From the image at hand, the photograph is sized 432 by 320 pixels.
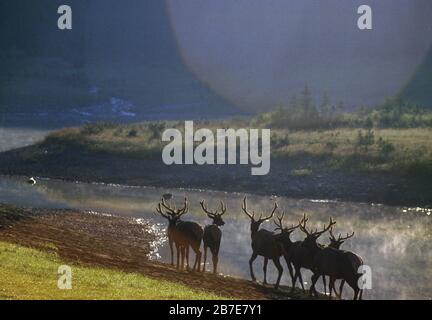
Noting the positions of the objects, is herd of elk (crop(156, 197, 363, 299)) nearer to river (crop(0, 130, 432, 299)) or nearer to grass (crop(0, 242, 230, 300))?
river (crop(0, 130, 432, 299))

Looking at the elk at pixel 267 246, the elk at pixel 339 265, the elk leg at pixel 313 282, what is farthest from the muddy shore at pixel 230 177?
the elk at pixel 339 265

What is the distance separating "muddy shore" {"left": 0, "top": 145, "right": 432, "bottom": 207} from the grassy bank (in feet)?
3.41

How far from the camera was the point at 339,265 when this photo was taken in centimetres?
2445

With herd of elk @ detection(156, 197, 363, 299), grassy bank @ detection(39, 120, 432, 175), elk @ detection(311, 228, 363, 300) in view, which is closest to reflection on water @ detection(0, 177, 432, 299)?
herd of elk @ detection(156, 197, 363, 299)

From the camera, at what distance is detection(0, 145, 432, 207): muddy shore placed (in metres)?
55.0

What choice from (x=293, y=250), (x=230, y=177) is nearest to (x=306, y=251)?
(x=293, y=250)

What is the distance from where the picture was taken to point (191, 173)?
207ft

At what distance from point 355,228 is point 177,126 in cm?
4818

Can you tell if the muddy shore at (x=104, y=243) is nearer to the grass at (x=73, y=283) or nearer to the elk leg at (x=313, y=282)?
the elk leg at (x=313, y=282)

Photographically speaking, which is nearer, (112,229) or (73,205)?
(112,229)

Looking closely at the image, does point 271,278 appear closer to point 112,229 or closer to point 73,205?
point 112,229
